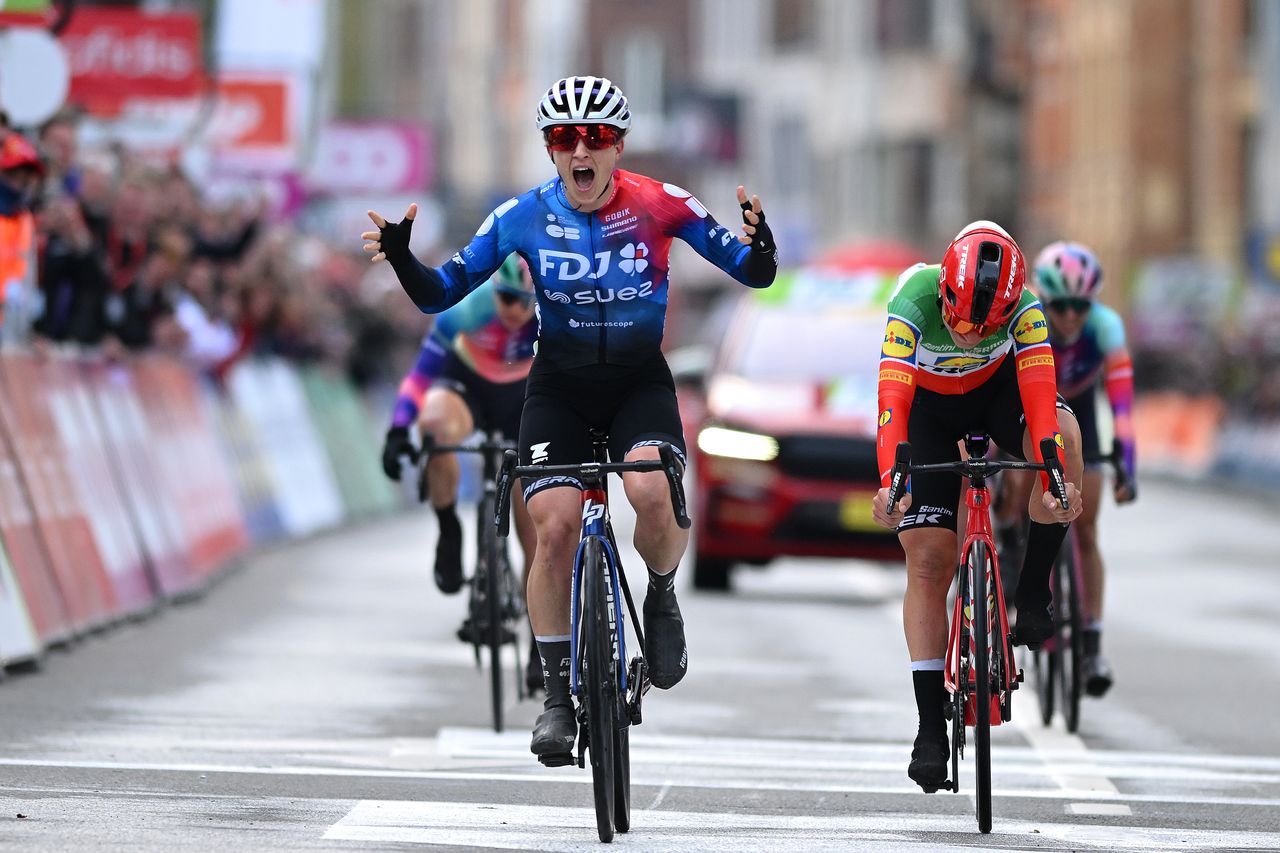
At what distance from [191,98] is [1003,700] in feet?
48.2

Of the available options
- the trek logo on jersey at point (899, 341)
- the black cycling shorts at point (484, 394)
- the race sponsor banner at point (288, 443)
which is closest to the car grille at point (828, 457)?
the race sponsor banner at point (288, 443)

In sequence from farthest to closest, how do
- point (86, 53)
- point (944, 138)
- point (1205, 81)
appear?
1. point (944, 138)
2. point (1205, 81)
3. point (86, 53)

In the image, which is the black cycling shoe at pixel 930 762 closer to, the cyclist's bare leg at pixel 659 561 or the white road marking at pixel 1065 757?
the white road marking at pixel 1065 757

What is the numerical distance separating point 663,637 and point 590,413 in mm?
682

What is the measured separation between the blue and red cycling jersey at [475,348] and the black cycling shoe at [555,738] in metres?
4.04

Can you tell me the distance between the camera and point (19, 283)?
1644 centimetres

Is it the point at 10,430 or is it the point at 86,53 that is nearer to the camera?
the point at 10,430

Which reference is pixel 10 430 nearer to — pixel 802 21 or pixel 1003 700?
pixel 1003 700

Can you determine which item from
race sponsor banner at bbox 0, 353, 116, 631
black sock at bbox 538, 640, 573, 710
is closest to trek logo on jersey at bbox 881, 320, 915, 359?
black sock at bbox 538, 640, 573, 710

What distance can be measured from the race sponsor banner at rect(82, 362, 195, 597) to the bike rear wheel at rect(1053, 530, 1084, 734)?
20.3 ft

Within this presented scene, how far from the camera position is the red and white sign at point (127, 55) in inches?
903

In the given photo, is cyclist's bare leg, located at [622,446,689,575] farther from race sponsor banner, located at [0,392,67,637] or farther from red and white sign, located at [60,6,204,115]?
red and white sign, located at [60,6,204,115]

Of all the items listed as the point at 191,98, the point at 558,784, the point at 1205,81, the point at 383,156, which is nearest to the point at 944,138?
the point at 1205,81

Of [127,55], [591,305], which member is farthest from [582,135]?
[127,55]
